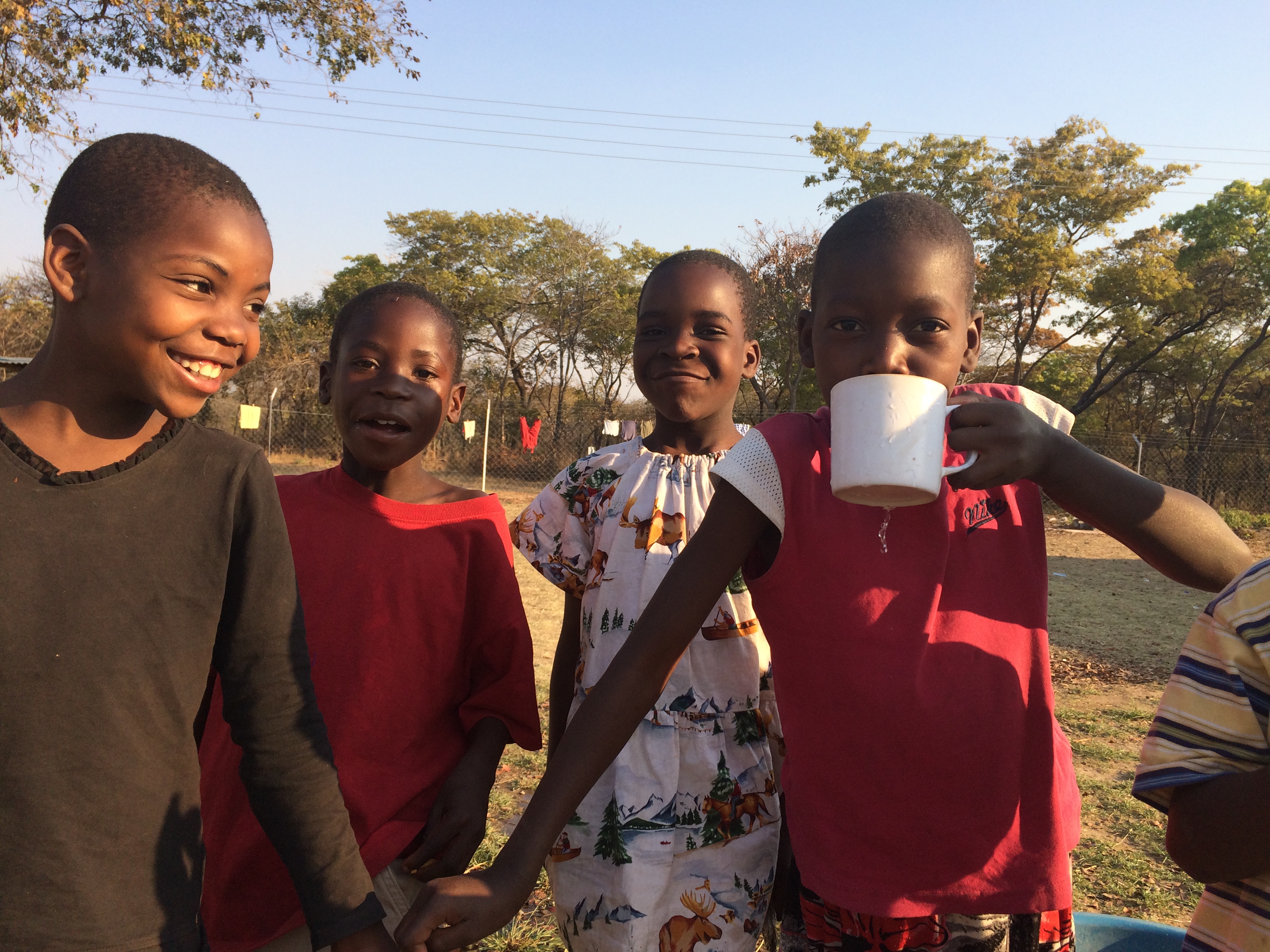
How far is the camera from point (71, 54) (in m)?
9.95

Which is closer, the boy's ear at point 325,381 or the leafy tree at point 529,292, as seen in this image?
the boy's ear at point 325,381

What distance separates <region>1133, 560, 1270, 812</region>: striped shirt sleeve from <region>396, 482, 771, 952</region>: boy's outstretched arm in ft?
1.95

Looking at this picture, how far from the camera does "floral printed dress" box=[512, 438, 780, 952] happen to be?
166 centimetres

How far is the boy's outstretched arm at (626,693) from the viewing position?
1.19 metres

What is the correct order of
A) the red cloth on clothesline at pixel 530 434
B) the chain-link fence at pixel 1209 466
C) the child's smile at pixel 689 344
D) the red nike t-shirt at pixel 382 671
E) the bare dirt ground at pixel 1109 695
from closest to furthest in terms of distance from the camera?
the red nike t-shirt at pixel 382 671, the child's smile at pixel 689 344, the bare dirt ground at pixel 1109 695, the chain-link fence at pixel 1209 466, the red cloth on clothesline at pixel 530 434

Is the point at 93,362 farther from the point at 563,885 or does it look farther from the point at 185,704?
the point at 563,885

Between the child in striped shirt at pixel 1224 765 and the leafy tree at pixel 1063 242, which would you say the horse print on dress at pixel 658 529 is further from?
the leafy tree at pixel 1063 242

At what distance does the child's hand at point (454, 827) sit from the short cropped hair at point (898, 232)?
3.82 feet

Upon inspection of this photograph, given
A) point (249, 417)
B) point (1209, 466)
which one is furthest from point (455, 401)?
point (1209, 466)

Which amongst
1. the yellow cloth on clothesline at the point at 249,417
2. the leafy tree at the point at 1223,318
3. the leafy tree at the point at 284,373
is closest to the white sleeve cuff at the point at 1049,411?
the yellow cloth on clothesline at the point at 249,417

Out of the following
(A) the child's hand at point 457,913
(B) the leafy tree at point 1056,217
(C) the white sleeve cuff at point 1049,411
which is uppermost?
(B) the leafy tree at point 1056,217

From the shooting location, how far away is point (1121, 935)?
2111 millimetres

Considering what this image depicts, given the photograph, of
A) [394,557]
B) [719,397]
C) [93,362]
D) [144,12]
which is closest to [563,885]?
[394,557]

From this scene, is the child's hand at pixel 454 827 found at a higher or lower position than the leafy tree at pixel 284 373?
lower
